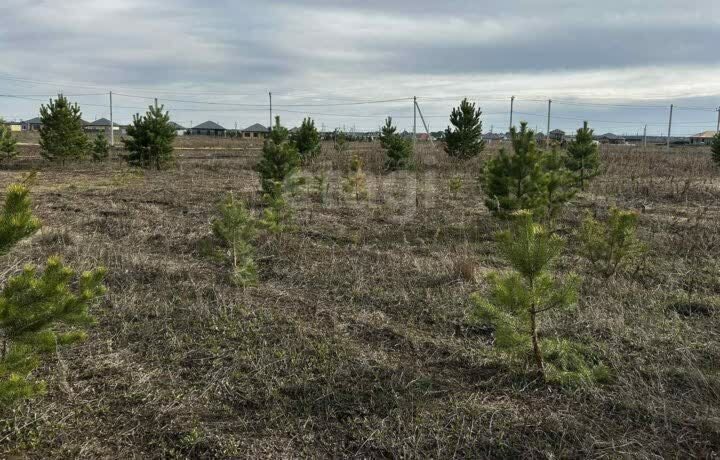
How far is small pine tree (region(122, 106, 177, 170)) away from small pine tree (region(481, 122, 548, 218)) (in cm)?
1450

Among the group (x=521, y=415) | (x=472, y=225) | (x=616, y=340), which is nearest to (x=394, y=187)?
(x=472, y=225)

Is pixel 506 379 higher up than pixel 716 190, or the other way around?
pixel 716 190

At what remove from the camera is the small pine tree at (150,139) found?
18875 mm

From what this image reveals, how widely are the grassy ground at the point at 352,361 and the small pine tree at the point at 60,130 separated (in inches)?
585

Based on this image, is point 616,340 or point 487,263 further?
point 487,263

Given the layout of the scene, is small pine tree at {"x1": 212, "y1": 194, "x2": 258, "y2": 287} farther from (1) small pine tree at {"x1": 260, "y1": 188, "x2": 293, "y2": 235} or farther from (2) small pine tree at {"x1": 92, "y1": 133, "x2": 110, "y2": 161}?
(2) small pine tree at {"x1": 92, "y1": 133, "x2": 110, "y2": 161}

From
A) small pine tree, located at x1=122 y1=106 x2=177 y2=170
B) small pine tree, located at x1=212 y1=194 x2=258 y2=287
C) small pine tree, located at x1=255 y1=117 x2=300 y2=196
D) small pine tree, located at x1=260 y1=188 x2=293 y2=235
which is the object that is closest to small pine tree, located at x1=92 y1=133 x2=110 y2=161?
small pine tree, located at x1=122 y1=106 x2=177 y2=170

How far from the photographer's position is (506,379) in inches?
134

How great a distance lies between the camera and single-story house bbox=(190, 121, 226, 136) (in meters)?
84.2

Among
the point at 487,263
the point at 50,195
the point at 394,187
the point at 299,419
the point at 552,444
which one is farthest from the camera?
the point at 394,187

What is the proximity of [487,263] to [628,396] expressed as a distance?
3546 mm

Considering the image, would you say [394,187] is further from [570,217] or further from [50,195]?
[50,195]

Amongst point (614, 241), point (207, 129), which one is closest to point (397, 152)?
point (614, 241)

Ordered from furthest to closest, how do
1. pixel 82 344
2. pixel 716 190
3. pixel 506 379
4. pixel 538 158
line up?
1. pixel 716 190
2. pixel 538 158
3. pixel 82 344
4. pixel 506 379
